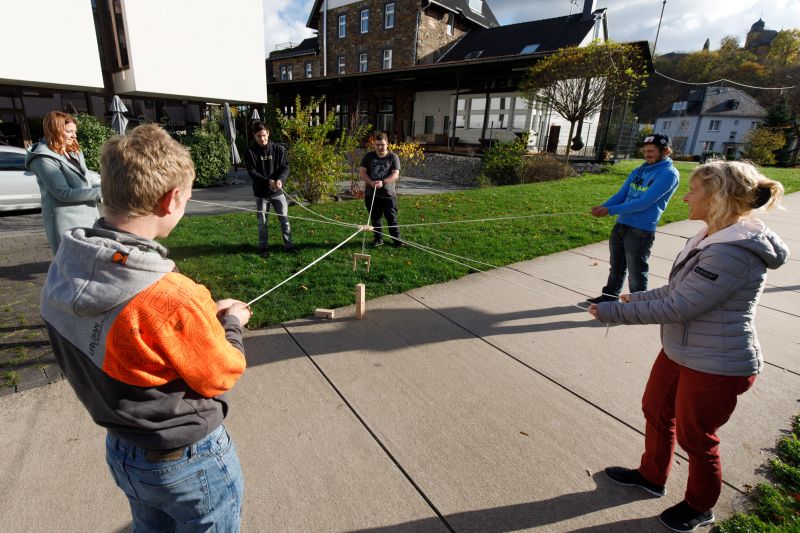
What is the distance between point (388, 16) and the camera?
1102 inches

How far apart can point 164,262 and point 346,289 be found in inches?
144

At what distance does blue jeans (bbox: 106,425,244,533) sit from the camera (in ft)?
4.19

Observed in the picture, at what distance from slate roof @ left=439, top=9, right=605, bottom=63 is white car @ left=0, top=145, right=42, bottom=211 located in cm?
2454

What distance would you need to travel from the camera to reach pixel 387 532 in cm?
202

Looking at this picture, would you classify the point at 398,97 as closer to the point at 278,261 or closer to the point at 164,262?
the point at 278,261

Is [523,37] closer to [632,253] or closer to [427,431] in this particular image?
[632,253]

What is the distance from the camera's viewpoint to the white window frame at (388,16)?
90.8 ft

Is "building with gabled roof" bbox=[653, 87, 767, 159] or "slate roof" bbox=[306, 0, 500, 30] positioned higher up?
"slate roof" bbox=[306, 0, 500, 30]

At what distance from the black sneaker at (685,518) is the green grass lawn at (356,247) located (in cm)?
327

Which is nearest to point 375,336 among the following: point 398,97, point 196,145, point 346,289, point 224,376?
point 346,289

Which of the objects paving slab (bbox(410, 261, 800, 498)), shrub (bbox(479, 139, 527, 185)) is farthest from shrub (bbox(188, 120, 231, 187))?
paving slab (bbox(410, 261, 800, 498))

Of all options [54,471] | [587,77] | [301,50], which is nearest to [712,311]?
[54,471]

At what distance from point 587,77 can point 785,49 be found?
71.0m

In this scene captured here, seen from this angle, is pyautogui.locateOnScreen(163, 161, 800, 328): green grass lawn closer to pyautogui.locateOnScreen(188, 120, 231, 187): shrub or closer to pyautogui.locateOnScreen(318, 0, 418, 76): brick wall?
pyautogui.locateOnScreen(188, 120, 231, 187): shrub
